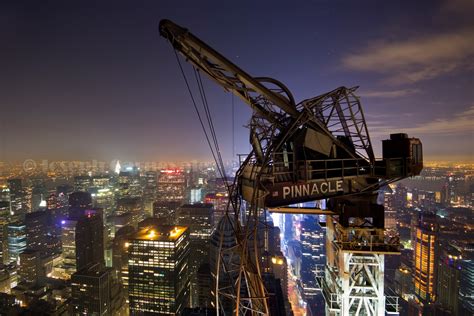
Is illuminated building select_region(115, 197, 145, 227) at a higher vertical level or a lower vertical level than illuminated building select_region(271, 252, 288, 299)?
higher

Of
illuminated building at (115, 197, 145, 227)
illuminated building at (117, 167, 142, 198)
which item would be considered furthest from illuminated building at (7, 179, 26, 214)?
illuminated building at (117, 167, 142, 198)

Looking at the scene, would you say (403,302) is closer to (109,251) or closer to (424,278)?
(424,278)

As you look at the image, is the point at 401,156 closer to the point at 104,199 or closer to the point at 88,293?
the point at 88,293

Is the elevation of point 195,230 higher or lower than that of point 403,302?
higher

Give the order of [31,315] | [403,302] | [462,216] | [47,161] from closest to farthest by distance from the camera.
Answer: [31,315] → [403,302] → [462,216] → [47,161]

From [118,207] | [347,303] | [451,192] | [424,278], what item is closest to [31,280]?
[118,207]

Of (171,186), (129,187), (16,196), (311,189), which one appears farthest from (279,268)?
(16,196)

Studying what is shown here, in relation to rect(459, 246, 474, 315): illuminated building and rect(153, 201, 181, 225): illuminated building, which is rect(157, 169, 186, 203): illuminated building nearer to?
rect(153, 201, 181, 225): illuminated building
